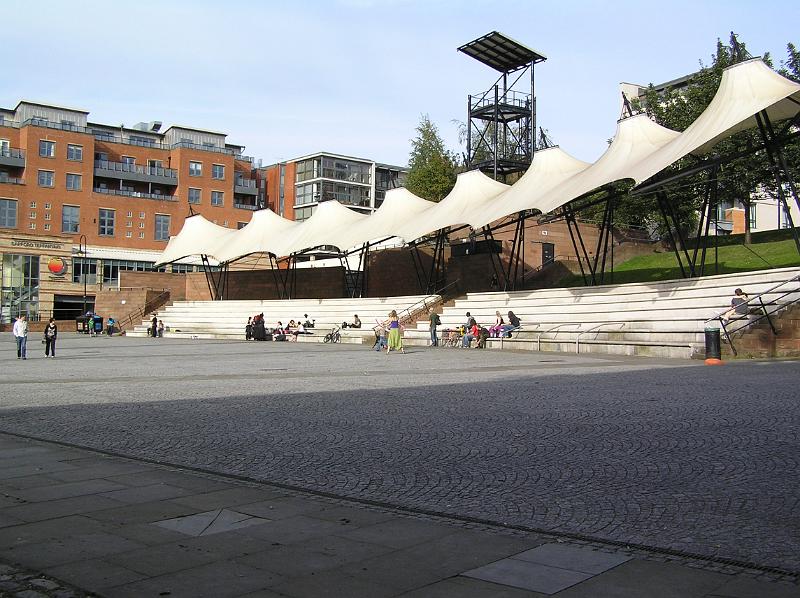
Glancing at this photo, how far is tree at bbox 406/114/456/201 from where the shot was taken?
198 ft

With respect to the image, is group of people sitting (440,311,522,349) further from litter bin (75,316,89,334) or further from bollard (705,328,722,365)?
litter bin (75,316,89,334)

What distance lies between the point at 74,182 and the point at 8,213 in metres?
6.93

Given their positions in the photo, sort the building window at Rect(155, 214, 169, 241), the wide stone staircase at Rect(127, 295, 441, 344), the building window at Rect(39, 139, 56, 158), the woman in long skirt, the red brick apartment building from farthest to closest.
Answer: the building window at Rect(155, 214, 169, 241), the building window at Rect(39, 139, 56, 158), the red brick apartment building, the wide stone staircase at Rect(127, 295, 441, 344), the woman in long skirt

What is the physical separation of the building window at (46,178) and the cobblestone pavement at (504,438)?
209 ft

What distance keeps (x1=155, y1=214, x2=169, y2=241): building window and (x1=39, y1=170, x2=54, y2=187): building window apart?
10.8 metres

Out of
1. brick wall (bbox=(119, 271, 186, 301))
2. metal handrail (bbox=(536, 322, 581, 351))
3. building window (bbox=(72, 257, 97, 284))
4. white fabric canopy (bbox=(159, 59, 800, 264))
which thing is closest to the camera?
white fabric canopy (bbox=(159, 59, 800, 264))

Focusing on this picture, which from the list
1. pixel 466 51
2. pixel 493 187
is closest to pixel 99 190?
pixel 466 51

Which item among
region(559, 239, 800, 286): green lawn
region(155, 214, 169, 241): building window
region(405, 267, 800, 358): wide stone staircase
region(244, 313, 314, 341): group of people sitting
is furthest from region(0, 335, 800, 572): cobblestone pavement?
region(155, 214, 169, 241): building window

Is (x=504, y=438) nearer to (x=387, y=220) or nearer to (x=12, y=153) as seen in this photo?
A: (x=387, y=220)

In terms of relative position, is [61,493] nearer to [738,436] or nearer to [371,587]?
[371,587]

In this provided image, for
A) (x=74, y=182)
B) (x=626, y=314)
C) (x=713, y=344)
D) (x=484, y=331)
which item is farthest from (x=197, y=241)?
(x=713, y=344)

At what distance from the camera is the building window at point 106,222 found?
78125 millimetres

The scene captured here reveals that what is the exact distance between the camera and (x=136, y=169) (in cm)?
8306

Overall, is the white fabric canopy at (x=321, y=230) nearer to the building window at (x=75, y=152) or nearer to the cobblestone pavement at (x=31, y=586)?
the building window at (x=75, y=152)
